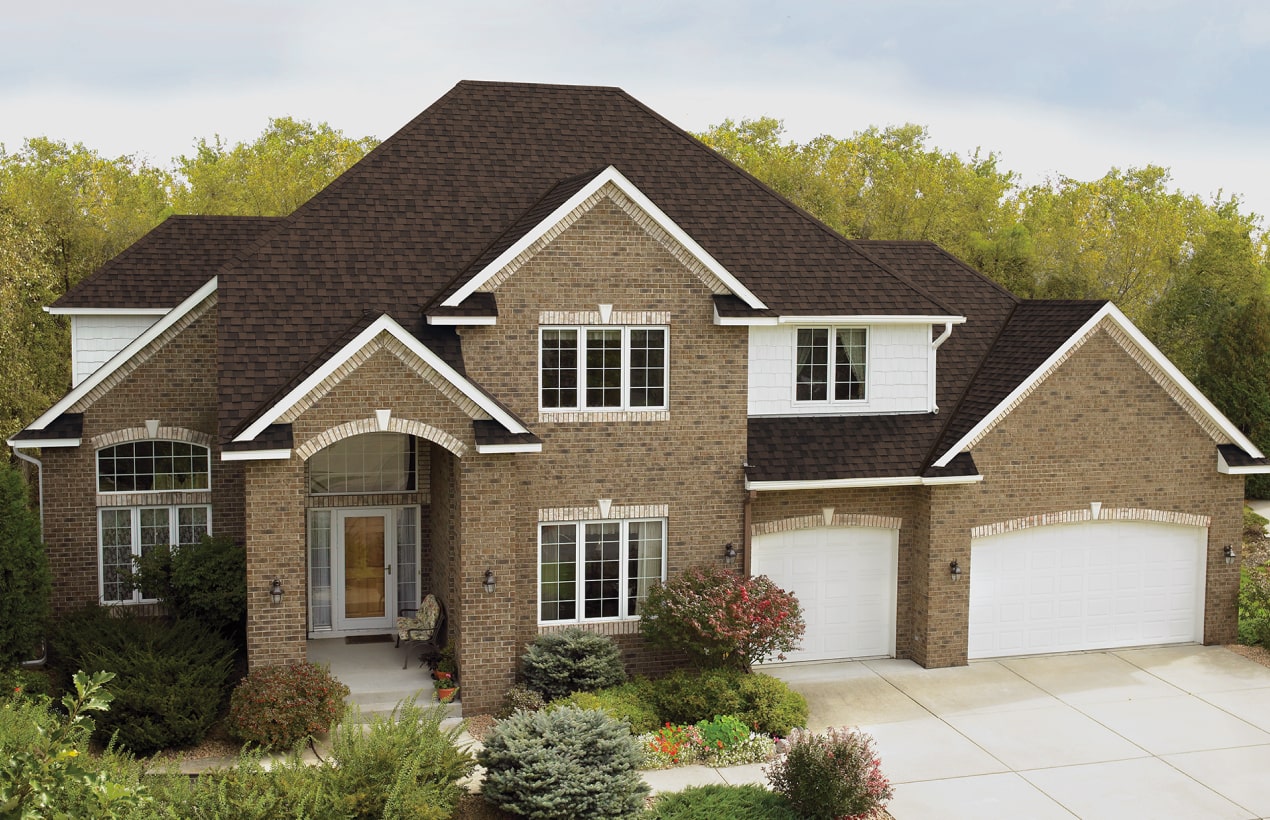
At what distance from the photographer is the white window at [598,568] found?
18.1m

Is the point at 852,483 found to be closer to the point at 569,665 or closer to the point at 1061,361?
the point at 1061,361

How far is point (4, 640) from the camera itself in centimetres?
1602

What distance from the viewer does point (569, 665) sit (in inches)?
675

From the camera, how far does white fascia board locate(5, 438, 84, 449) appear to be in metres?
18.3

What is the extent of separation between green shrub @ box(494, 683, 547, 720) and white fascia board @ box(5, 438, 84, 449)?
7.89m

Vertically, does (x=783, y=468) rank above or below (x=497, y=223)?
below

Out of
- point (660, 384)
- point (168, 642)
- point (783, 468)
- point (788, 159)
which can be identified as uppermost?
point (788, 159)

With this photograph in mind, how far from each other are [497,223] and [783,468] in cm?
589

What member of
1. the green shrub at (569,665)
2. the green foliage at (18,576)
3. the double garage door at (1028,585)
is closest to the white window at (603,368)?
the double garage door at (1028,585)

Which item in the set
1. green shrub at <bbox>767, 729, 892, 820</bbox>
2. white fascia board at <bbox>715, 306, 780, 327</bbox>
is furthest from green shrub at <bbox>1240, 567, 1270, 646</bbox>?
green shrub at <bbox>767, 729, 892, 820</bbox>

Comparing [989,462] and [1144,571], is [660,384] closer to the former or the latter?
[989,462]

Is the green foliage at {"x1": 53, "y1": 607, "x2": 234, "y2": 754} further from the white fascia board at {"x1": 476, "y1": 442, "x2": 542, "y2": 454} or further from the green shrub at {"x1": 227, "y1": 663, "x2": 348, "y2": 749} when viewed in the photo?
the white fascia board at {"x1": 476, "y1": 442, "x2": 542, "y2": 454}

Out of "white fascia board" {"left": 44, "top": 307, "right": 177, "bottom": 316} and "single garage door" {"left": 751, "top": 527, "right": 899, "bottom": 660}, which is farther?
"white fascia board" {"left": 44, "top": 307, "right": 177, "bottom": 316}

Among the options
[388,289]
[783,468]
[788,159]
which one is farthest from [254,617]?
[788,159]
